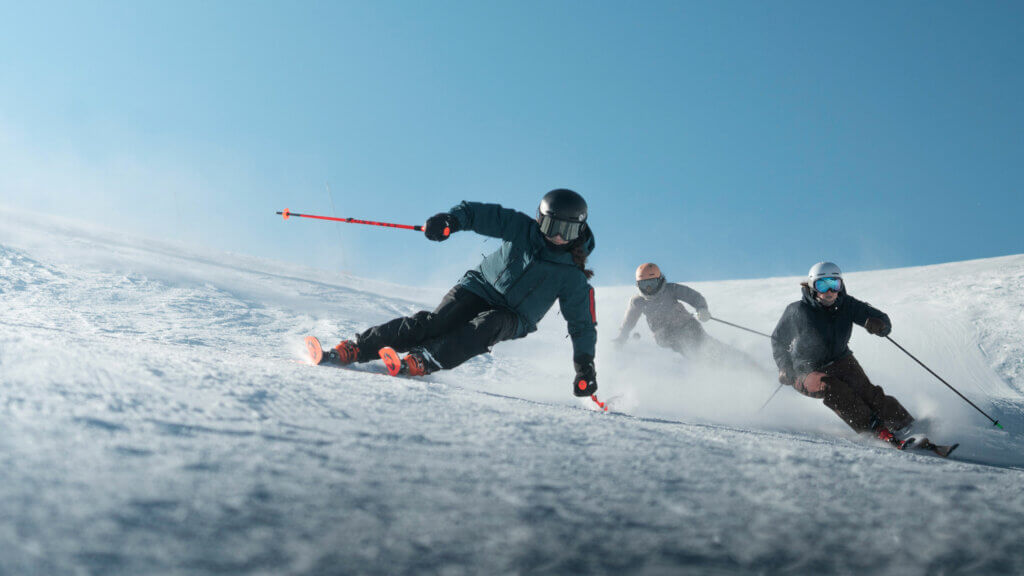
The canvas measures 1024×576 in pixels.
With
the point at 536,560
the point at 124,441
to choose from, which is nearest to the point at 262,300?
the point at 124,441

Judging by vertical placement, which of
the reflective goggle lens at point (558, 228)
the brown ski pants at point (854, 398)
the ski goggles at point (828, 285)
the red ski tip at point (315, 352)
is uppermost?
the ski goggles at point (828, 285)

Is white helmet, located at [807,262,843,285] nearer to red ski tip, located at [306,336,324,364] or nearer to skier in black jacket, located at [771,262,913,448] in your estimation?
skier in black jacket, located at [771,262,913,448]

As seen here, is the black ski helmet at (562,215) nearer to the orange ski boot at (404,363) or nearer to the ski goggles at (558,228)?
the ski goggles at (558,228)

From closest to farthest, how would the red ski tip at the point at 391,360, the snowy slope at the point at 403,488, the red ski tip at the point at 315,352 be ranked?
1. the snowy slope at the point at 403,488
2. the red ski tip at the point at 391,360
3. the red ski tip at the point at 315,352

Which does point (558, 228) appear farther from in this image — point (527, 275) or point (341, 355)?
point (341, 355)

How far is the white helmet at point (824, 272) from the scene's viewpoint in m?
4.37

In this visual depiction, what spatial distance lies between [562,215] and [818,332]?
241cm

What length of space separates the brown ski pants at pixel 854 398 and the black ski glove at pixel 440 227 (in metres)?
2.87

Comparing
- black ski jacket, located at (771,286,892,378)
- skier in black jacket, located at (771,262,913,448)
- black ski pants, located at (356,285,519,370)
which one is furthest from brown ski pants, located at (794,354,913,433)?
black ski pants, located at (356,285,519,370)

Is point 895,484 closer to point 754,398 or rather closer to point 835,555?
point 835,555

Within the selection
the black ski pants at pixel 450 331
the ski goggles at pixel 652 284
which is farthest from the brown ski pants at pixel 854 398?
the ski goggles at pixel 652 284

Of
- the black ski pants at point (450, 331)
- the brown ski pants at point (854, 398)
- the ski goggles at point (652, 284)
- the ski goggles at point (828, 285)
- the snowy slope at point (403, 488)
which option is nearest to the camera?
the snowy slope at point (403, 488)

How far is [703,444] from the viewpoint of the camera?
1.67 meters

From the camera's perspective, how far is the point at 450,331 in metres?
3.69
